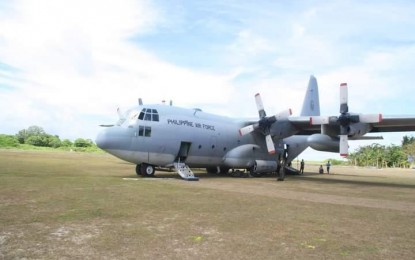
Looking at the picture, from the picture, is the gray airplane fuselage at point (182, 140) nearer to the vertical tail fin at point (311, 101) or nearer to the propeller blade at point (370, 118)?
the vertical tail fin at point (311, 101)

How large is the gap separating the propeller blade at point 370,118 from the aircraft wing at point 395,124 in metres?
0.41

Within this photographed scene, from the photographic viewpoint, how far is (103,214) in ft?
29.7

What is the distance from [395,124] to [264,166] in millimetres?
9354

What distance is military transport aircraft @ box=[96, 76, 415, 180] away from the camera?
2150cm

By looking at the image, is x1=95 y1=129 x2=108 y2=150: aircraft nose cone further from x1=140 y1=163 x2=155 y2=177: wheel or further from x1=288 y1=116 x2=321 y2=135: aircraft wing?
x1=288 y1=116 x2=321 y2=135: aircraft wing

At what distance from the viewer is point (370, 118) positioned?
22000 mm

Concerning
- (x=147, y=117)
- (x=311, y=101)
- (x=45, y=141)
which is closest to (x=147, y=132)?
(x=147, y=117)

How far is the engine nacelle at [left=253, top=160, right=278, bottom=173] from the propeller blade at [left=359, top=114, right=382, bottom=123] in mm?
8258

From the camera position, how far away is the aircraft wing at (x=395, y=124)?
858 inches

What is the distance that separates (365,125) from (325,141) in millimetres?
3664

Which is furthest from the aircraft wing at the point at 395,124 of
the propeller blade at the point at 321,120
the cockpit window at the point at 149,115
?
the cockpit window at the point at 149,115

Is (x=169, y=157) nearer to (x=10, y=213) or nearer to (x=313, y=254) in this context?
(x=10, y=213)

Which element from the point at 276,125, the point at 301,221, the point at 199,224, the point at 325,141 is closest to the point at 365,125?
the point at 325,141

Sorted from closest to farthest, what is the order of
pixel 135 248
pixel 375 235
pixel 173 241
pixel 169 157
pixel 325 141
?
pixel 135 248, pixel 173 241, pixel 375 235, pixel 169 157, pixel 325 141
